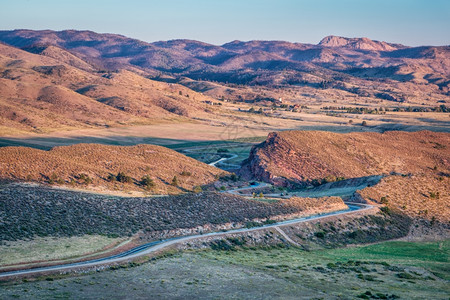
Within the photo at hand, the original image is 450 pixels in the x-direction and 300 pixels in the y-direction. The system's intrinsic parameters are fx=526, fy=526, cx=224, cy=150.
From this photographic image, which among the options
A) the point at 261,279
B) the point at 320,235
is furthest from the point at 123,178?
the point at 261,279

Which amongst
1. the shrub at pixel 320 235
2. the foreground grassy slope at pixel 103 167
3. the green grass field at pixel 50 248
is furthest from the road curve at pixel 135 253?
the foreground grassy slope at pixel 103 167

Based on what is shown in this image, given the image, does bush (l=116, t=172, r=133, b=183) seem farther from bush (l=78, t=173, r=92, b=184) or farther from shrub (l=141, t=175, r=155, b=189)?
bush (l=78, t=173, r=92, b=184)

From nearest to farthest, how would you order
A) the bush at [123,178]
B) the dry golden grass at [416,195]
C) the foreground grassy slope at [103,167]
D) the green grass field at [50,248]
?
the green grass field at [50,248] → the foreground grassy slope at [103,167] → the dry golden grass at [416,195] → the bush at [123,178]

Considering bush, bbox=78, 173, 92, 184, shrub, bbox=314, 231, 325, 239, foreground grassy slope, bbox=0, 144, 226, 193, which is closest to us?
shrub, bbox=314, 231, 325, 239

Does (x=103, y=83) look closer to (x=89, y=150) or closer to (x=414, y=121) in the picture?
(x=414, y=121)

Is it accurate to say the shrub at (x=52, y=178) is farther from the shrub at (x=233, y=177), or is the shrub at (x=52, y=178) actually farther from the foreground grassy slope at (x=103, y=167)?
the shrub at (x=233, y=177)

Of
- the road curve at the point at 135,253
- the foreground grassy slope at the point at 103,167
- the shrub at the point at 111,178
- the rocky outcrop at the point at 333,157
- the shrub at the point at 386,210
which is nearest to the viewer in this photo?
the road curve at the point at 135,253

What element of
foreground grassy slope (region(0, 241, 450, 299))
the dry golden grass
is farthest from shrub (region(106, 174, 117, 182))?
the dry golden grass
